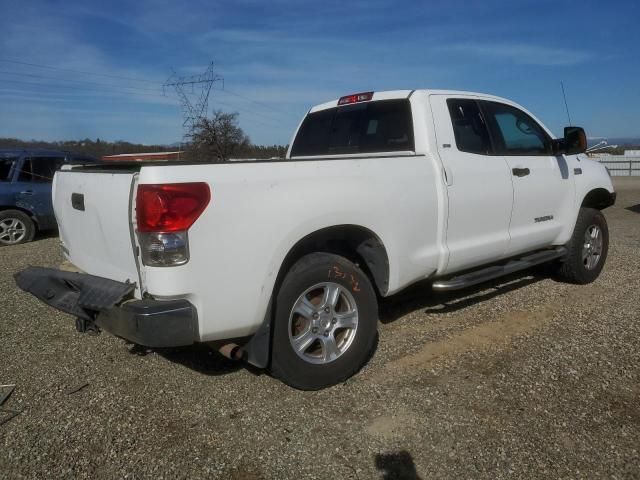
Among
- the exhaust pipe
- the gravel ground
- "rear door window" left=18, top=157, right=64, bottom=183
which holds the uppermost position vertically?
"rear door window" left=18, top=157, right=64, bottom=183

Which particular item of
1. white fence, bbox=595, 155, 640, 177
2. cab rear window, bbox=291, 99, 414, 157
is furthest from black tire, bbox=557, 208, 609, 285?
white fence, bbox=595, 155, 640, 177

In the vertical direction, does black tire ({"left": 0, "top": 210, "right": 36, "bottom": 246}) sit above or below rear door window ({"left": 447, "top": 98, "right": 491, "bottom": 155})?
above

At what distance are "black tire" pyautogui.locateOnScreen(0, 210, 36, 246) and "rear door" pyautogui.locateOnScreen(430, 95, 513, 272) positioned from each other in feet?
27.6

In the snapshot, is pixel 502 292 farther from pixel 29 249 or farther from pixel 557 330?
pixel 29 249

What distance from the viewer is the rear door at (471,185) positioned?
4.03m

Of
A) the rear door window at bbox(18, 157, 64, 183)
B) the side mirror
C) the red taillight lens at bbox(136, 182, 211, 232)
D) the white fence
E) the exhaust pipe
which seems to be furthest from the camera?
the white fence

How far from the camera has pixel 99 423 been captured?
3.05m

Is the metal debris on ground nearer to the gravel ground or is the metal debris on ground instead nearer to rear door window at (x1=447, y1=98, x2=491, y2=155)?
the gravel ground

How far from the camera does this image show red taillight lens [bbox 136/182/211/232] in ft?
8.50

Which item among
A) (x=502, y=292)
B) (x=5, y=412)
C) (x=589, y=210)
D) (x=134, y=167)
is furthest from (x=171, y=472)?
(x=589, y=210)

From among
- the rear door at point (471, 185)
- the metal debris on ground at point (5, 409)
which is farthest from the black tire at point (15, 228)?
the rear door at point (471, 185)

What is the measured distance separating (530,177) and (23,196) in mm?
8797

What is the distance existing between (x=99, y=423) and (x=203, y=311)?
102cm

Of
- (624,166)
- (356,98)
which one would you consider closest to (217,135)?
(356,98)
